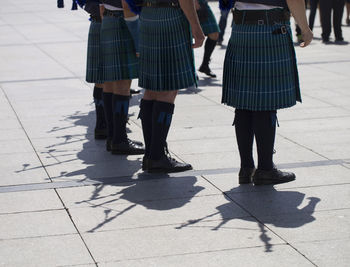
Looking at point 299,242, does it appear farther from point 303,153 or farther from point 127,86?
A: point 127,86

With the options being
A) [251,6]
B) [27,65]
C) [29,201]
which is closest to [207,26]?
[27,65]

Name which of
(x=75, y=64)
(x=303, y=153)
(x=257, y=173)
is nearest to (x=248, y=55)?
(x=257, y=173)

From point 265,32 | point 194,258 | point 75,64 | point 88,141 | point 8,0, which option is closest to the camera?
point 194,258

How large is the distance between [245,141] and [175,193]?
0.64m

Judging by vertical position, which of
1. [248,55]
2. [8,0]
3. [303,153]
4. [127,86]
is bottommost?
[8,0]

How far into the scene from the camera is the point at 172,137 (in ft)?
24.3

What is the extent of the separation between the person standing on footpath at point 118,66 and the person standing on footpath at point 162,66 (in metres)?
0.46

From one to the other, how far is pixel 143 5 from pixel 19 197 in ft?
5.52

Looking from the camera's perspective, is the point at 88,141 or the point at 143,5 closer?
the point at 143,5

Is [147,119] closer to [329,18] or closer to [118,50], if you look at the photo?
[118,50]

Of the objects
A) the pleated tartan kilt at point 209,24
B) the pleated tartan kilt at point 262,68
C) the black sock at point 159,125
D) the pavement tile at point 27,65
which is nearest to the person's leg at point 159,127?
the black sock at point 159,125

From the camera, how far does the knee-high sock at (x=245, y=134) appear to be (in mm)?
5859

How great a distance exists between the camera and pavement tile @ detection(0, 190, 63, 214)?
17.6ft

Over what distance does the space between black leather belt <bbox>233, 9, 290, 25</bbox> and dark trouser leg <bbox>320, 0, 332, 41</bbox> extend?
9.17 meters
